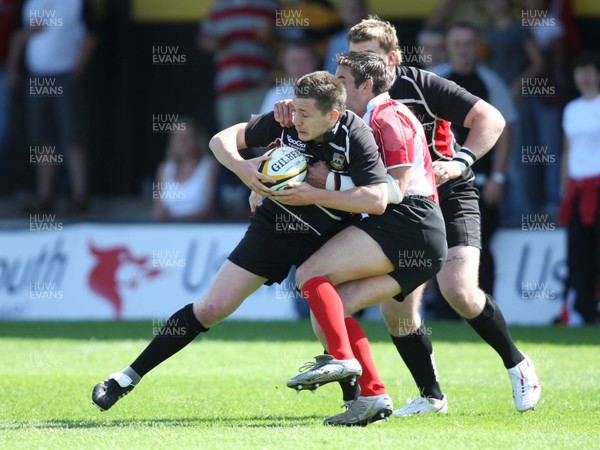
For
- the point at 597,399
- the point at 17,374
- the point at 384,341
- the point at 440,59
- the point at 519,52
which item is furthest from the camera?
the point at 519,52

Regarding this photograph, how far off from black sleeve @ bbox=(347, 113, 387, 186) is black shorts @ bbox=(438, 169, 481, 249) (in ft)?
3.32

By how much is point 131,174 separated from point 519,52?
5568 mm

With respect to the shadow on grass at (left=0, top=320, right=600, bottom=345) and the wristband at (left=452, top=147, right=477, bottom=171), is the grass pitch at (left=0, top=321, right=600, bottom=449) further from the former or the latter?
the wristband at (left=452, top=147, right=477, bottom=171)

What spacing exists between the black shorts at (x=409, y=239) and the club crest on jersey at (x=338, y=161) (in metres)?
0.31

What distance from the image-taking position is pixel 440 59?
11.9 meters

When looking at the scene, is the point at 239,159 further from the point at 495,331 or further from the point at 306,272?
the point at 495,331

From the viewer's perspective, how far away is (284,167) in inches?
239

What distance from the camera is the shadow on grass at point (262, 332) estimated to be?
1037 cm

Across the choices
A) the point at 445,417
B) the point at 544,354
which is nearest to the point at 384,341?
the point at 544,354

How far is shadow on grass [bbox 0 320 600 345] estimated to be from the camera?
34.0ft

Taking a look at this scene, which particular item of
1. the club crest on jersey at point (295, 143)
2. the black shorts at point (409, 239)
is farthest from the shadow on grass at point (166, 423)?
the club crest on jersey at point (295, 143)

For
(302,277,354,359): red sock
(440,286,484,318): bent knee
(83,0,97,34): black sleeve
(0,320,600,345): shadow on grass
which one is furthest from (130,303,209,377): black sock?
(83,0,97,34): black sleeve

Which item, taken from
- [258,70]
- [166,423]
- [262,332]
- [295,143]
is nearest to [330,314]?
[295,143]

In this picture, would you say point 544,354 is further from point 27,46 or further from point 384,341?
point 27,46
